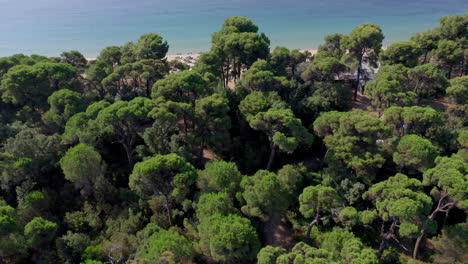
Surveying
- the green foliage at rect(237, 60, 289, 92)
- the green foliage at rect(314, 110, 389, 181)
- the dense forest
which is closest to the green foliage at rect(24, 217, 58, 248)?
the dense forest

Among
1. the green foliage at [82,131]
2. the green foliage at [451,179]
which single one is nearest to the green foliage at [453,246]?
the green foliage at [451,179]

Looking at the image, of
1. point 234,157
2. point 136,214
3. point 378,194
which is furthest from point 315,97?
point 136,214

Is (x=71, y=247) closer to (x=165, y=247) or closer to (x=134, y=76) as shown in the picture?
(x=165, y=247)

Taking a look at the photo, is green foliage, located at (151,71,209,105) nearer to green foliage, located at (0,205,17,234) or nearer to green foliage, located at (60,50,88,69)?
green foliage, located at (0,205,17,234)

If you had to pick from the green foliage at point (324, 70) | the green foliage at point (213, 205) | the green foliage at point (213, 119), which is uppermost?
the green foliage at point (324, 70)

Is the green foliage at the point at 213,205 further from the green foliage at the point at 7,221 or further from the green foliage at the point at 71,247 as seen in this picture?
the green foliage at the point at 7,221

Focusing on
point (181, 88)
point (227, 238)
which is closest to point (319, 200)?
point (227, 238)

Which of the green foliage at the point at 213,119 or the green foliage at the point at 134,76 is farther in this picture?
the green foliage at the point at 134,76
